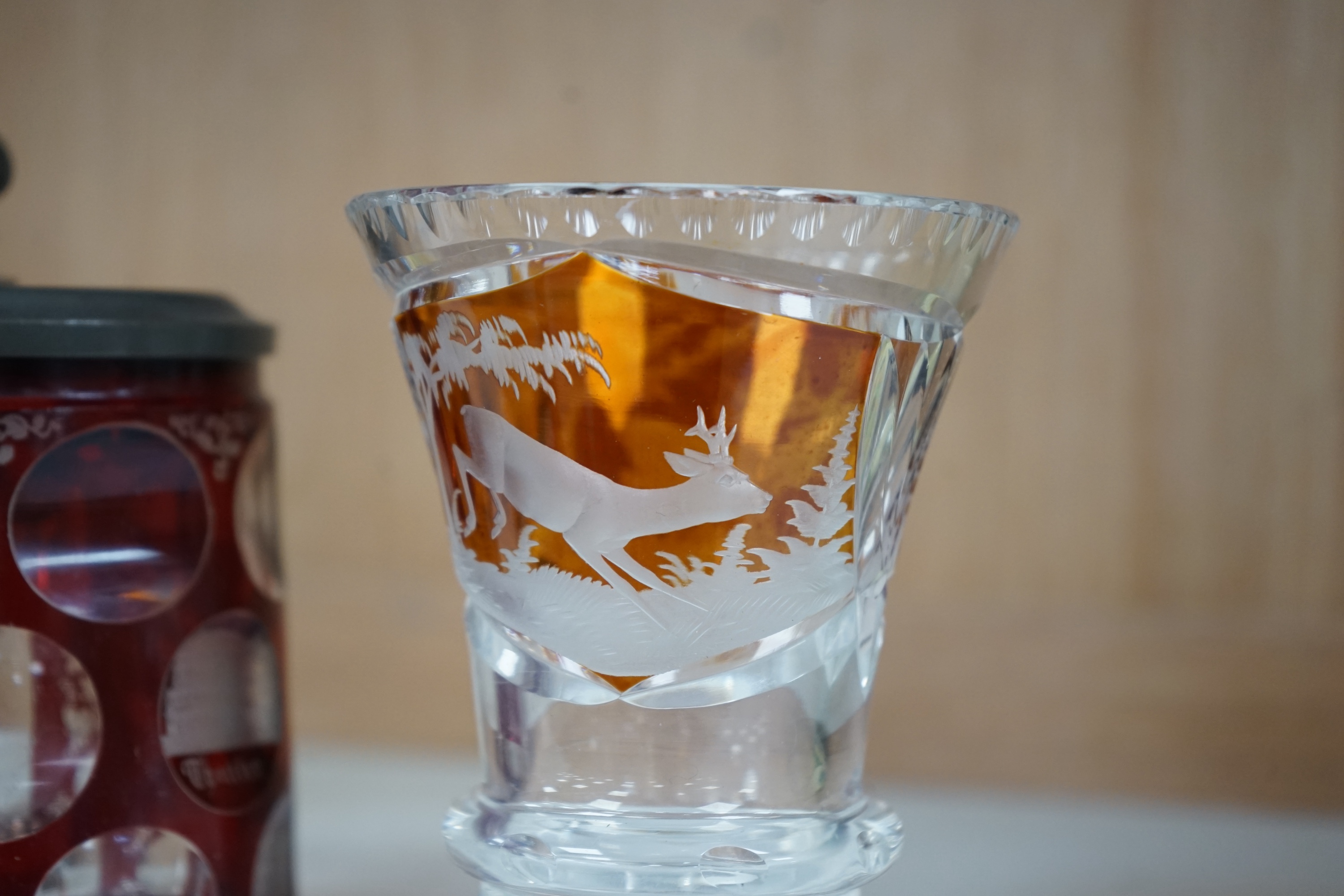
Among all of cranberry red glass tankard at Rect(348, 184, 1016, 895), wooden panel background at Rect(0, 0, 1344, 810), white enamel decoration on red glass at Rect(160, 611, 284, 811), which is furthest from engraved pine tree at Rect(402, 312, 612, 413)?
wooden panel background at Rect(0, 0, 1344, 810)

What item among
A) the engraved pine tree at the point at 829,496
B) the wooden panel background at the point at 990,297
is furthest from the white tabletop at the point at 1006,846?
the engraved pine tree at the point at 829,496

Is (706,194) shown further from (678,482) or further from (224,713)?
(224,713)

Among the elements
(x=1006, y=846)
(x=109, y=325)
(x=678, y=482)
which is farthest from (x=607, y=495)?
(x=1006, y=846)

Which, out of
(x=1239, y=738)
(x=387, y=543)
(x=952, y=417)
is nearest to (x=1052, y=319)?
(x=952, y=417)

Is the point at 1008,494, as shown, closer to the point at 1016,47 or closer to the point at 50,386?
the point at 1016,47

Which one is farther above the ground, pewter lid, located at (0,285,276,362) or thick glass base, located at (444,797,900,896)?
pewter lid, located at (0,285,276,362)

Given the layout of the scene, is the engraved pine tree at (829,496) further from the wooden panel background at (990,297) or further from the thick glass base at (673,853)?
the wooden panel background at (990,297)

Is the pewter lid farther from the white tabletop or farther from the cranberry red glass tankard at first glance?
the white tabletop

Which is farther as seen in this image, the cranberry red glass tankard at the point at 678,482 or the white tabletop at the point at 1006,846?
the white tabletop at the point at 1006,846
